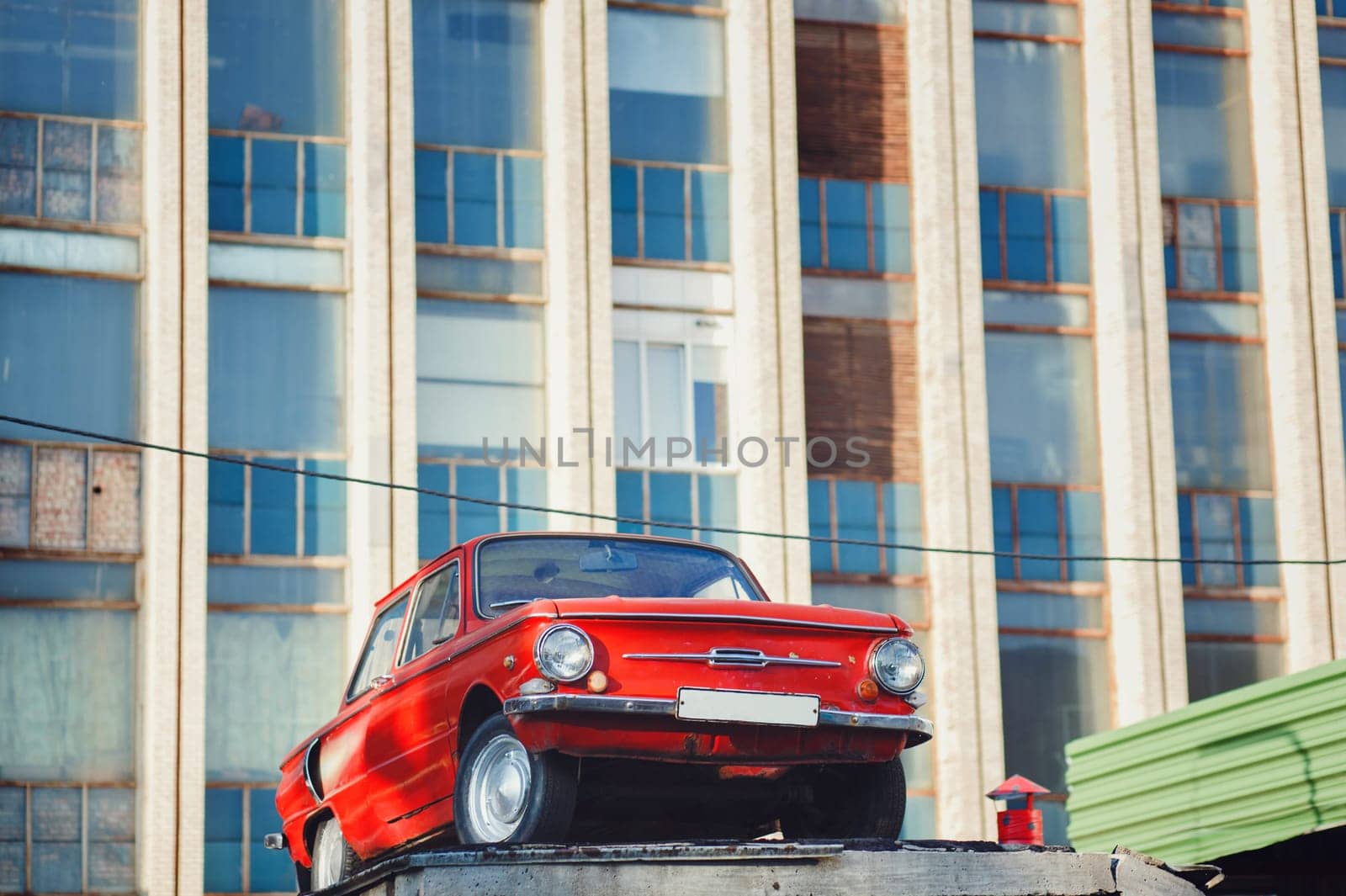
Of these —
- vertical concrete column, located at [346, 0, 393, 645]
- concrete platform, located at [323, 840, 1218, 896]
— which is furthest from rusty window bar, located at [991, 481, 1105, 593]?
concrete platform, located at [323, 840, 1218, 896]

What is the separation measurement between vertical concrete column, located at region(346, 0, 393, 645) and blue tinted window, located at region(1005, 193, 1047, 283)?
7.15 meters

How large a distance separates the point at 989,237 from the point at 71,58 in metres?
10.1

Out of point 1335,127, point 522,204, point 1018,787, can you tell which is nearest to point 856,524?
point 522,204

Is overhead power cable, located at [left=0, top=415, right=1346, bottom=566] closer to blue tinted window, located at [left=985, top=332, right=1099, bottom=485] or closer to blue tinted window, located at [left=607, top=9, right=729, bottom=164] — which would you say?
blue tinted window, located at [left=985, top=332, right=1099, bottom=485]

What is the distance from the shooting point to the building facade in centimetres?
2036

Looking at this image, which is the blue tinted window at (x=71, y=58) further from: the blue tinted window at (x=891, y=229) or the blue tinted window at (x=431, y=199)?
the blue tinted window at (x=891, y=229)

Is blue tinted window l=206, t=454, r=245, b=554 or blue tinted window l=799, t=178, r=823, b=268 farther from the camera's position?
blue tinted window l=799, t=178, r=823, b=268

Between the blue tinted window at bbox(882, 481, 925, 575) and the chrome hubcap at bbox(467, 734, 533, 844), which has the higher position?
the blue tinted window at bbox(882, 481, 925, 575)

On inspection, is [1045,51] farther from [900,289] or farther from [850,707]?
[850,707]

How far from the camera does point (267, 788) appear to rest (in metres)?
20.3

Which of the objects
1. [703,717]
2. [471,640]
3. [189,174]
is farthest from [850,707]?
[189,174]

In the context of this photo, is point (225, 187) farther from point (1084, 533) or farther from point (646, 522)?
point (1084, 533)

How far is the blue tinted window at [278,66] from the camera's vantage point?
21.6m

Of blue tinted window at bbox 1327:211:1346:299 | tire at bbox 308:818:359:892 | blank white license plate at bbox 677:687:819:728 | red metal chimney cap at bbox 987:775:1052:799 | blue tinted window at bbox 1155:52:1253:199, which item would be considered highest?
blue tinted window at bbox 1155:52:1253:199
